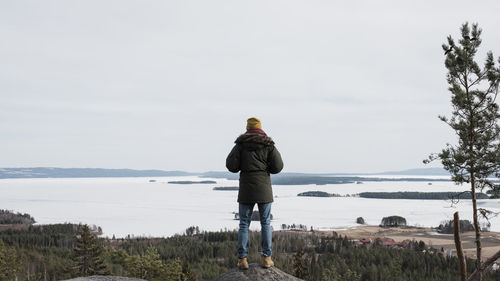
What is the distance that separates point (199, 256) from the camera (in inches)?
6245

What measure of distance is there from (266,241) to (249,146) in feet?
8.00

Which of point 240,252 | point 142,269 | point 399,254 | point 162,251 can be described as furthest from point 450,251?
point 240,252

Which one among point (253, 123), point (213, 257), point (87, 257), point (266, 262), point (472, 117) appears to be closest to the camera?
point (253, 123)

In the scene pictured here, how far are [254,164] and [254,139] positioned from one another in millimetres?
628

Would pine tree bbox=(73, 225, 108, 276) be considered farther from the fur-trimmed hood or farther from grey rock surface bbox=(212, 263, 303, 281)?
the fur-trimmed hood

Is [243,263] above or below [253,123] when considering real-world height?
below

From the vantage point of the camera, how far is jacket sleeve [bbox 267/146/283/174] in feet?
37.4

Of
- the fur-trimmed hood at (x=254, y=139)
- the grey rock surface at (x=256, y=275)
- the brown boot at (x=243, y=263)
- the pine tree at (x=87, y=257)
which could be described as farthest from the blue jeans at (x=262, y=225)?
the pine tree at (x=87, y=257)

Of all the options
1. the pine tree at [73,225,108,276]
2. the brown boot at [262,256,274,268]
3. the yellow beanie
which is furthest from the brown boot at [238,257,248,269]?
the pine tree at [73,225,108,276]

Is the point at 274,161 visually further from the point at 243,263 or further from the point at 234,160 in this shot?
the point at 243,263

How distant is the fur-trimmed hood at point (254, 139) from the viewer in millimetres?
11234

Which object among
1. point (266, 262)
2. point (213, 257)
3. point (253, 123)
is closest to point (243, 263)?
point (266, 262)

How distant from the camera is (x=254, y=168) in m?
11.3

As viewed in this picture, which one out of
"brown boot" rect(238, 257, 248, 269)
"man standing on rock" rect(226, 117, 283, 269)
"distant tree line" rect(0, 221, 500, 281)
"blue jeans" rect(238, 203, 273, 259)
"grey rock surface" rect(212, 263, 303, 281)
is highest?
"man standing on rock" rect(226, 117, 283, 269)
